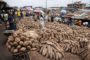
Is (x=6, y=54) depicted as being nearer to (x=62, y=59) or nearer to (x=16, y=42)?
(x=16, y=42)

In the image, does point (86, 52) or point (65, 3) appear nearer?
point (86, 52)

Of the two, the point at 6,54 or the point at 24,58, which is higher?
the point at 24,58

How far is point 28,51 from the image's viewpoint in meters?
4.23

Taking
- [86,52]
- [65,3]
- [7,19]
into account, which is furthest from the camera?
[65,3]

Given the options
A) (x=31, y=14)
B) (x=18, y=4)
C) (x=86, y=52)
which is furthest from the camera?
(x=18, y=4)

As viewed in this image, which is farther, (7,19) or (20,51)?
(7,19)

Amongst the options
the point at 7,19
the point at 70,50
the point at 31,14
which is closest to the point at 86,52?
the point at 70,50

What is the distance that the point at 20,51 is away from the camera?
421 cm

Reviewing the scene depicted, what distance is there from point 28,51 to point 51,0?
1533 centimetres

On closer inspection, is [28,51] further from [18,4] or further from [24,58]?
[18,4]

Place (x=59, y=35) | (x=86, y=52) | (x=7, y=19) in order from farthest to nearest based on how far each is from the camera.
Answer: (x=7, y=19), (x=59, y=35), (x=86, y=52)

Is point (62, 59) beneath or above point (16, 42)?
beneath

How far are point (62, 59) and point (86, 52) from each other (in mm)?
715

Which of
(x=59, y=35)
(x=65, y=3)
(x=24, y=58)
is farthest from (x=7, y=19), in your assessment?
(x=65, y=3)
